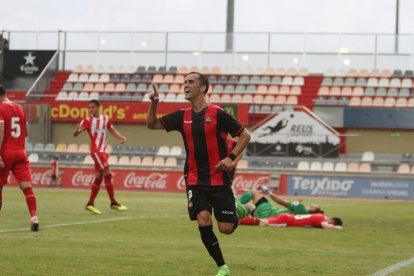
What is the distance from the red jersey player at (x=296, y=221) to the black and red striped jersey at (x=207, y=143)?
258 inches

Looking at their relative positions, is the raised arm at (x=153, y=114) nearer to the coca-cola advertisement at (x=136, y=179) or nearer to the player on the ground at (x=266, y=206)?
the player on the ground at (x=266, y=206)

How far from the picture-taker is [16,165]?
1328cm

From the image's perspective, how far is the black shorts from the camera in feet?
28.9

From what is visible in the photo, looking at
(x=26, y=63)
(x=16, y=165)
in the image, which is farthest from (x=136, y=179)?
(x=16, y=165)

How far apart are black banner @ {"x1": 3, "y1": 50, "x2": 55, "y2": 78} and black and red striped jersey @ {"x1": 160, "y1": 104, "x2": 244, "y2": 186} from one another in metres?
37.7

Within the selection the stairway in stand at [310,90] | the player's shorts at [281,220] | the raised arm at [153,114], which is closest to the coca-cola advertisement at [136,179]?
the stairway in stand at [310,90]

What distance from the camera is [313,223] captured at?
605 inches

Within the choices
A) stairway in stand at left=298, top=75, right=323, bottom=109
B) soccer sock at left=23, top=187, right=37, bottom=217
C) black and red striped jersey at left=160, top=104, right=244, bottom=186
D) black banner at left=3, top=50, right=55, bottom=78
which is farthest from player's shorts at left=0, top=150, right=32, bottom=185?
black banner at left=3, top=50, right=55, bottom=78

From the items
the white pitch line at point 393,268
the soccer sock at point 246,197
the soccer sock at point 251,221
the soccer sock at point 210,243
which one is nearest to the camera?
the soccer sock at point 210,243

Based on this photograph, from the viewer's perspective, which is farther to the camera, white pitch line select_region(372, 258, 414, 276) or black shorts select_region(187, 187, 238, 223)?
white pitch line select_region(372, 258, 414, 276)

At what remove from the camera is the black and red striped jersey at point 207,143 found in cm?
890

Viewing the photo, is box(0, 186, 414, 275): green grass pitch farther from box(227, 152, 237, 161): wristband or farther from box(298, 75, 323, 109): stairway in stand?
box(298, 75, 323, 109): stairway in stand

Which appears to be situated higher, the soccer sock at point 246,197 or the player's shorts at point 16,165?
the player's shorts at point 16,165

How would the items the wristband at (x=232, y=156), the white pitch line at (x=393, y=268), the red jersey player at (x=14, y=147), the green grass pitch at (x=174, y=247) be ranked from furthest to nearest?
the red jersey player at (x=14, y=147), the green grass pitch at (x=174, y=247), the white pitch line at (x=393, y=268), the wristband at (x=232, y=156)
